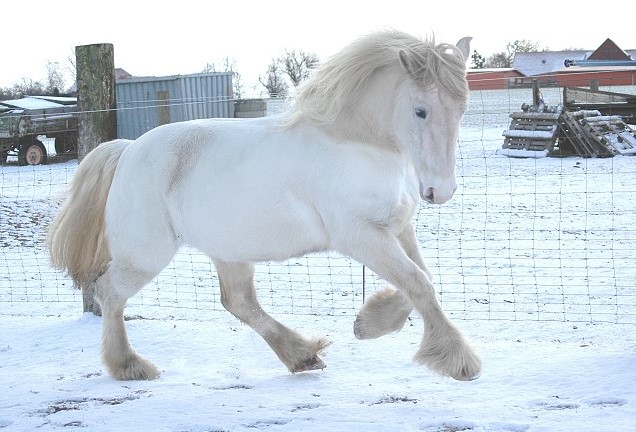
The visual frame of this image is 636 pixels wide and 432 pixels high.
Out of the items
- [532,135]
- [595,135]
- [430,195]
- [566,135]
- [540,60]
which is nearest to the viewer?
[430,195]

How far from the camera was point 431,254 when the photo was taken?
8078 mm

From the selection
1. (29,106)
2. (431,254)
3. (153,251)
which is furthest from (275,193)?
(29,106)

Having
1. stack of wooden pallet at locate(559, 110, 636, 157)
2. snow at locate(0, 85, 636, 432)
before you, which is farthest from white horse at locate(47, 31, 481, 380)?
stack of wooden pallet at locate(559, 110, 636, 157)

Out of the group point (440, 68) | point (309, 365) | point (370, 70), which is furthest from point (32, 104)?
point (440, 68)

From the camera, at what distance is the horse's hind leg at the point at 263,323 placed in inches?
181

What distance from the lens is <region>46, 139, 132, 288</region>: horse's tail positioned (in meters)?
4.98

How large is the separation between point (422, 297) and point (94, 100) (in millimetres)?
3517

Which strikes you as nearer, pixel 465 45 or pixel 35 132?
pixel 465 45

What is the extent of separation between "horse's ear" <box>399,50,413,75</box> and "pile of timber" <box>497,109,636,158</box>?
42.0ft

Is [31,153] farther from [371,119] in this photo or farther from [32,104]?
[371,119]

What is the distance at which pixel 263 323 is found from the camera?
4.73 meters

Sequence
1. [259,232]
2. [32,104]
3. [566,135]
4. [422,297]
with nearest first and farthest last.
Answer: [422,297] → [259,232] → [566,135] → [32,104]

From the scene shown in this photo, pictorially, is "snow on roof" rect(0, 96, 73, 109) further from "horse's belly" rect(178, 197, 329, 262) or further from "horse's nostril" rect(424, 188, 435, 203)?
"horse's nostril" rect(424, 188, 435, 203)

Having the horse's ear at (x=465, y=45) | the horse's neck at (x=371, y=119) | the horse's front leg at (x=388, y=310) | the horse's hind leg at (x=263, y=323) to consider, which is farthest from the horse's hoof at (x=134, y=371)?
the horse's ear at (x=465, y=45)
